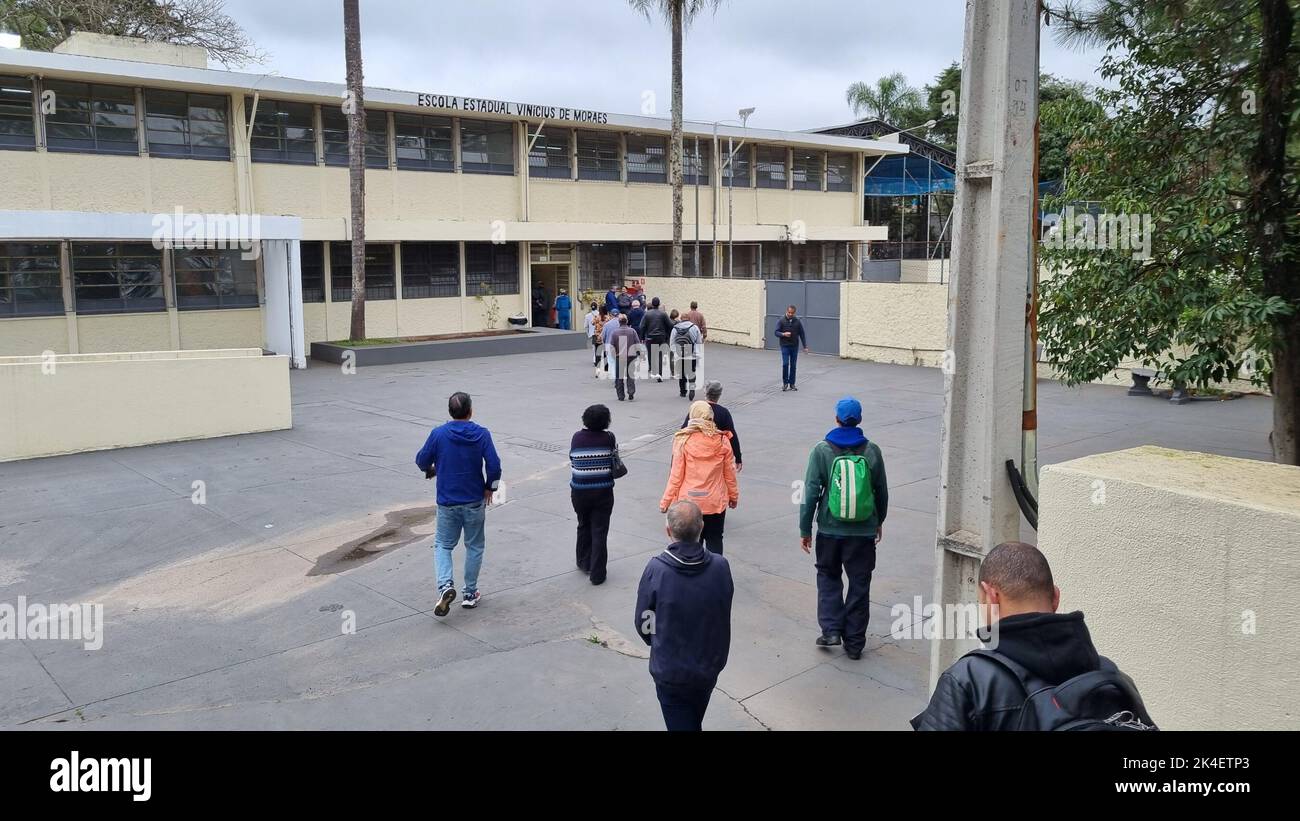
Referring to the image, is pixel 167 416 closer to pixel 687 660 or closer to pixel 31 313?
pixel 31 313

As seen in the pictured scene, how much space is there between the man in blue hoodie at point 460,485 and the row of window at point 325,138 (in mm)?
18839

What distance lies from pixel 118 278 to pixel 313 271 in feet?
15.4

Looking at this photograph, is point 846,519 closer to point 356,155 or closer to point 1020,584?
point 1020,584

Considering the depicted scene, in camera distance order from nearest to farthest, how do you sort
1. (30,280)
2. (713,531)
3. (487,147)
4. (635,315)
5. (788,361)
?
(713,531)
(788,361)
(30,280)
(635,315)
(487,147)

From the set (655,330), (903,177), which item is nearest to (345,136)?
(655,330)

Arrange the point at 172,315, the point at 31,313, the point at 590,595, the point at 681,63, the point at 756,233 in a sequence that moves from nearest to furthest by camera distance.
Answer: the point at 590,595
the point at 31,313
the point at 172,315
the point at 681,63
the point at 756,233

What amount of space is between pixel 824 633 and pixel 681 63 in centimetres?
2611

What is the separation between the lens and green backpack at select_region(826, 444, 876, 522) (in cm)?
655

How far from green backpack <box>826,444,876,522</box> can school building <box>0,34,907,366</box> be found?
18.1 m

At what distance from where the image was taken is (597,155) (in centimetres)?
3117

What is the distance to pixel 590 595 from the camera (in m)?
7.97

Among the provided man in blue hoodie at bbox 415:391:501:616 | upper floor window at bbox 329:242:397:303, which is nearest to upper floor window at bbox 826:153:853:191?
upper floor window at bbox 329:242:397:303

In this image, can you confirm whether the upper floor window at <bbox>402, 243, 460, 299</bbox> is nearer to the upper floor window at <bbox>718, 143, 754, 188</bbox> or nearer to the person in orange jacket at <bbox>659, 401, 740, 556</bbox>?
the upper floor window at <bbox>718, 143, 754, 188</bbox>
